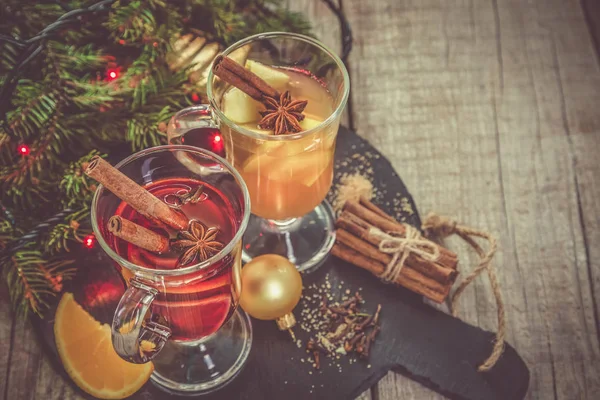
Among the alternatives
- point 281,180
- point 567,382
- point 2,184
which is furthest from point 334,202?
point 2,184

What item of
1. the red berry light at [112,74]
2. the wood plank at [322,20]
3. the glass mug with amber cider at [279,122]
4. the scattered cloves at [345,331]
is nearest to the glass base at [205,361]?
the scattered cloves at [345,331]

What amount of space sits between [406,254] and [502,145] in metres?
0.56

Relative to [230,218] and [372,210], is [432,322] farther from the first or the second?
[230,218]

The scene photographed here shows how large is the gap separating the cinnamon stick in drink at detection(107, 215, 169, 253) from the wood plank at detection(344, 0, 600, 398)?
67 cm

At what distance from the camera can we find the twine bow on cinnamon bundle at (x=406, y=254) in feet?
5.07

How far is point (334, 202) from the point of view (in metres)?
1.74

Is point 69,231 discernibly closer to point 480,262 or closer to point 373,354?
point 373,354

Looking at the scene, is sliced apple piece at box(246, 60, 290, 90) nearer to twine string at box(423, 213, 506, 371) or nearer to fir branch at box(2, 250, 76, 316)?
twine string at box(423, 213, 506, 371)

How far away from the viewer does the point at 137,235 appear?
1147 millimetres

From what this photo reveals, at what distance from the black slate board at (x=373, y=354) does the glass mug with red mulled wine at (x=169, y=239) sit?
237 mm

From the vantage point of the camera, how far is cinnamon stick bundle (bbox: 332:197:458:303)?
60.8 inches

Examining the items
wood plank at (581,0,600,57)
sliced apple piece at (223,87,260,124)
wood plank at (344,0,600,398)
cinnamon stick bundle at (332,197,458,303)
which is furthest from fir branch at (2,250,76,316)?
wood plank at (581,0,600,57)

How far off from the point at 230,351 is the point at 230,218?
386 mm

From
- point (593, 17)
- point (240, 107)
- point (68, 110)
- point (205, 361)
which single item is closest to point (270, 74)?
point (240, 107)
